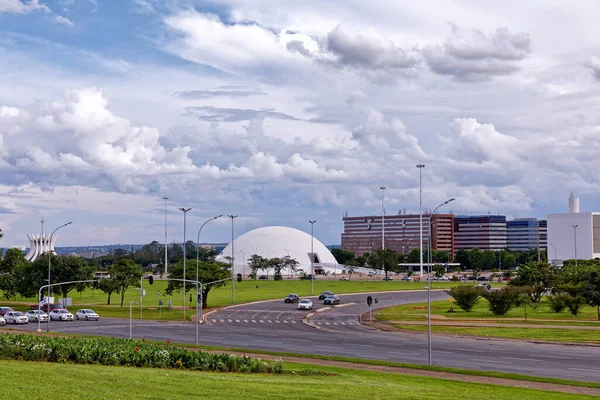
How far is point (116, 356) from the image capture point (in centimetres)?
3058

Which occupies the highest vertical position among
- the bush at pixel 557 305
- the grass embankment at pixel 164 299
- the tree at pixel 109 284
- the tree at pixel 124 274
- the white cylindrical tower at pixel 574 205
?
the white cylindrical tower at pixel 574 205

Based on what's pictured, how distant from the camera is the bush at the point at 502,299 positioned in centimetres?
7938

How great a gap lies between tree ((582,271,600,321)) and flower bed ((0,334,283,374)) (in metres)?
51.0

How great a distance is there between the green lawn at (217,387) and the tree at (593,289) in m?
46.4

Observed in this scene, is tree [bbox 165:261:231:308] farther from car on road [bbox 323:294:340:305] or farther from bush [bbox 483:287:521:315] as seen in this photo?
bush [bbox 483:287:521:315]

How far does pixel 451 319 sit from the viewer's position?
248 feet

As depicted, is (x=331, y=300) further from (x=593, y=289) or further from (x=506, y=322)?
(x=593, y=289)

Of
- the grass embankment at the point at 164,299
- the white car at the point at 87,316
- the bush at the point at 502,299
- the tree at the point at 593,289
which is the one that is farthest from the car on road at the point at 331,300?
the tree at the point at 593,289

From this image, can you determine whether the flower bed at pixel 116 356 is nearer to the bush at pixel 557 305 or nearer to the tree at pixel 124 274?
the bush at pixel 557 305

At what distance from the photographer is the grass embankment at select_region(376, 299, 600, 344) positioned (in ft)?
196

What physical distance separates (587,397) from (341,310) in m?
63.7

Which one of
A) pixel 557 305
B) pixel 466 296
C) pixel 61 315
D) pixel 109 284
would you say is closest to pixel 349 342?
pixel 466 296

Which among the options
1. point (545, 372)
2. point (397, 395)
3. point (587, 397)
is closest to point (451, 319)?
point (545, 372)

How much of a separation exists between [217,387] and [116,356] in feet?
28.7
